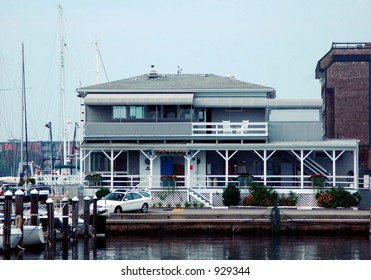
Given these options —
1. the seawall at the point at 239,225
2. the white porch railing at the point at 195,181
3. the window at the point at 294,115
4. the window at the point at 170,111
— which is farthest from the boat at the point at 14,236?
the window at the point at 294,115

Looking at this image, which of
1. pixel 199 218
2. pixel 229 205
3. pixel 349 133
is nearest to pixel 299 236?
pixel 199 218

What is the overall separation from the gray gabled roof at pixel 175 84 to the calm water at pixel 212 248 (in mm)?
Result: 16049

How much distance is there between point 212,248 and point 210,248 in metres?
0.07

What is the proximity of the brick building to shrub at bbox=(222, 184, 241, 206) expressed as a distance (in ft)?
50.4

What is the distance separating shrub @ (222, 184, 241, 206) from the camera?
1844 inches

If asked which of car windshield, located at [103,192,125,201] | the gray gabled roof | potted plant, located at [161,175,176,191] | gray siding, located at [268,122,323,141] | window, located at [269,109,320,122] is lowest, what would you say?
car windshield, located at [103,192,125,201]

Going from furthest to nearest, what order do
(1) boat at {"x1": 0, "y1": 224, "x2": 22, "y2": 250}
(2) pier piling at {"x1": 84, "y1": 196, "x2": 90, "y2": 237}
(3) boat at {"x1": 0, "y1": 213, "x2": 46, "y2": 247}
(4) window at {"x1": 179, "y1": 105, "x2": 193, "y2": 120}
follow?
(4) window at {"x1": 179, "y1": 105, "x2": 193, "y2": 120}, (2) pier piling at {"x1": 84, "y1": 196, "x2": 90, "y2": 237}, (3) boat at {"x1": 0, "y1": 213, "x2": 46, "y2": 247}, (1) boat at {"x1": 0, "y1": 224, "x2": 22, "y2": 250}

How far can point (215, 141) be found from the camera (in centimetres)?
5122

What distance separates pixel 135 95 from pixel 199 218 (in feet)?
47.4

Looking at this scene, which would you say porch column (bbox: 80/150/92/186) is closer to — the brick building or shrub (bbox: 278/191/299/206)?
shrub (bbox: 278/191/299/206)

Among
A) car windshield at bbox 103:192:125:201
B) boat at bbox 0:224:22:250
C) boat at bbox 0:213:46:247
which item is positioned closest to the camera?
boat at bbox 0:224:22:250

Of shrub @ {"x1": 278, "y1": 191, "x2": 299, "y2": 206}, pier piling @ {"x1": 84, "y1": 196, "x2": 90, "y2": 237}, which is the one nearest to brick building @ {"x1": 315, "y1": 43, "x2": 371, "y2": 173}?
shrub @ {"x1": 278, "y1": 191, "x2": 299, "y2": 206}
